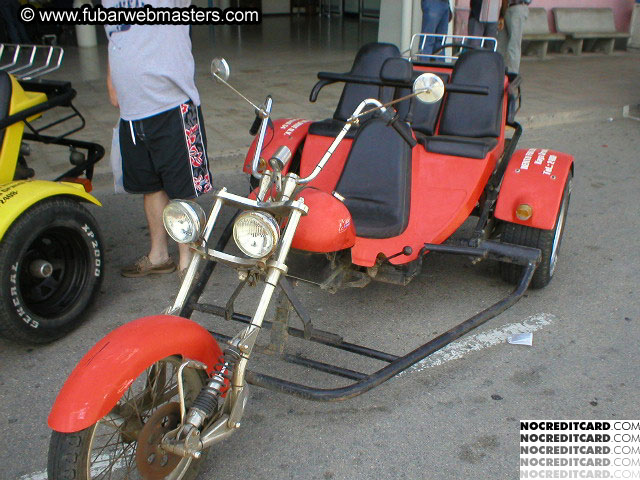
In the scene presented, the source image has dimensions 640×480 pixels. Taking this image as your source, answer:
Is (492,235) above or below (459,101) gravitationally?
below

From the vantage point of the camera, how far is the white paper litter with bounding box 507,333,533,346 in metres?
3.42

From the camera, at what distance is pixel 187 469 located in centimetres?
240

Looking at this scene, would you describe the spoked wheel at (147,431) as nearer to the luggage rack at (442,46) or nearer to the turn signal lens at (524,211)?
the turn signal lens at (524,211)

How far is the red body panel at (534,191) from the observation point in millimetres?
3592

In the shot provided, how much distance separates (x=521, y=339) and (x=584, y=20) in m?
11.2

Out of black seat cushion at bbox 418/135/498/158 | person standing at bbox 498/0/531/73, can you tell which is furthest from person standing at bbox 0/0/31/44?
black seat cushion at bbox 418/135/498/158

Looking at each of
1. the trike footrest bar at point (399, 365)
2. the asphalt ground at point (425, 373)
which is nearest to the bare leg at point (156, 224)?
the asphalt ground at point (425, 373)

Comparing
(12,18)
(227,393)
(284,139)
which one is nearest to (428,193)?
(284,139)

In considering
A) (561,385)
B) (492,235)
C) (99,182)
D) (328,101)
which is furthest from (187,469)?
(328,101)

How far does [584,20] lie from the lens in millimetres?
12805

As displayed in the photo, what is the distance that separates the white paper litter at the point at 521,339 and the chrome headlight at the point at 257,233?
177 cm

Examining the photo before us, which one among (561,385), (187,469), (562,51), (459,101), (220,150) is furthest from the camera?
(562,51)

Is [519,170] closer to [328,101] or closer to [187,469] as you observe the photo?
[187,469]

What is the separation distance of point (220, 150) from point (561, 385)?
400 cm
